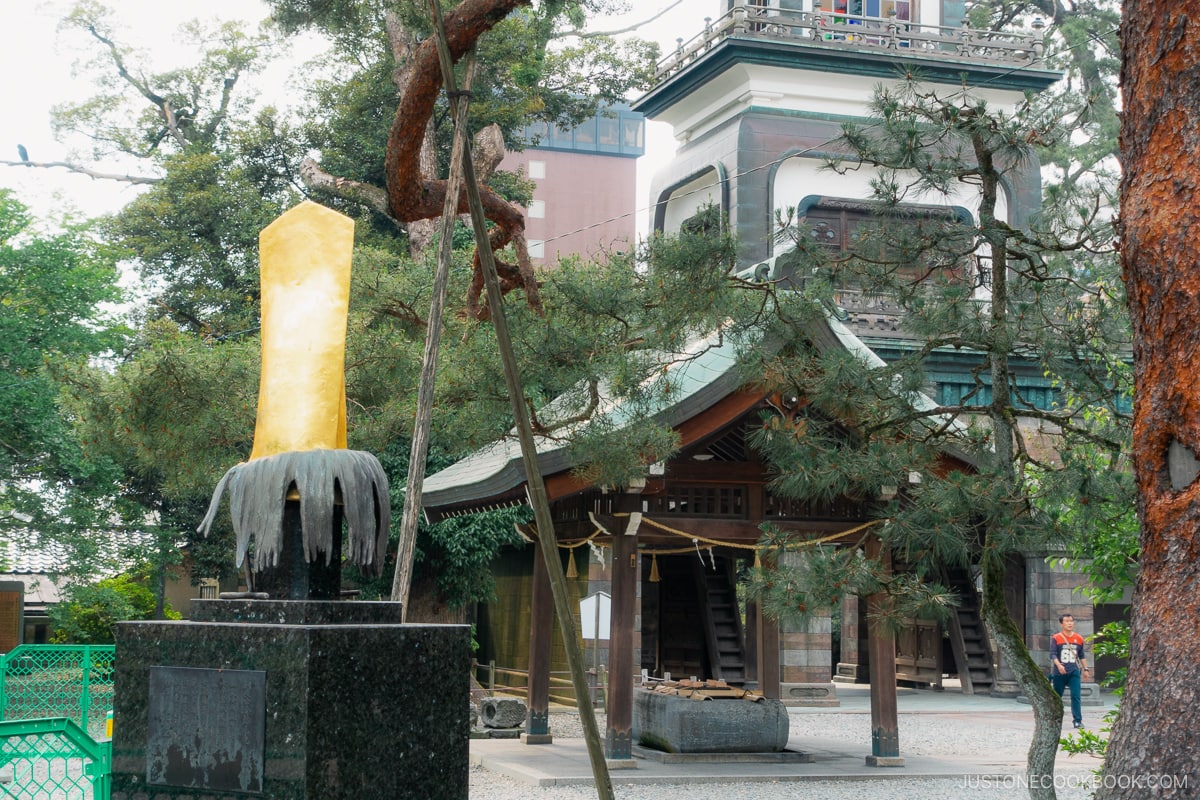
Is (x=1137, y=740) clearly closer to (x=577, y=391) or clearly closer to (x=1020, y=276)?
(x=1020, y=276)

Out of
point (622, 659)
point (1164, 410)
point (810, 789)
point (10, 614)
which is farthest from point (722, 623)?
point (1164, 410)

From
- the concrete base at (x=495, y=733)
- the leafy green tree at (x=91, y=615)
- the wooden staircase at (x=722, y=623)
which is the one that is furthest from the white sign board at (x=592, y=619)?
the leafy green tree at (x=91, y=615)

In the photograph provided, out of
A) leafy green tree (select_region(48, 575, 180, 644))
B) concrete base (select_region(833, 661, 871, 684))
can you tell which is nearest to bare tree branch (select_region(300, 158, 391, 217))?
leafy green tree (select_region(48, 575, 180, 644))

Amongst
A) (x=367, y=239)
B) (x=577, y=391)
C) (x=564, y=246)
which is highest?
(x=564, y=246)

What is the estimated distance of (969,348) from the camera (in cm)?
825

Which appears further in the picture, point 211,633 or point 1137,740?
point 1137,740

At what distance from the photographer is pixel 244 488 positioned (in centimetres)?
529

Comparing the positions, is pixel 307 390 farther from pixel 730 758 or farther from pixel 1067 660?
pixel 1067 660

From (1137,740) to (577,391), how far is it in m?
6.58

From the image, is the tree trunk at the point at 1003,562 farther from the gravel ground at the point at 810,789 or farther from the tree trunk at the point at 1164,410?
the gravel ground at the point at 810,789

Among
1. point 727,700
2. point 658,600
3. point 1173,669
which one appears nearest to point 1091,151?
point 658,600

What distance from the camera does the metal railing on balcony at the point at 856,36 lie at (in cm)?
2298

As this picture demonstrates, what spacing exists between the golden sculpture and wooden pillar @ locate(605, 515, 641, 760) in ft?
23.4

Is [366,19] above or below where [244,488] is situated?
above
